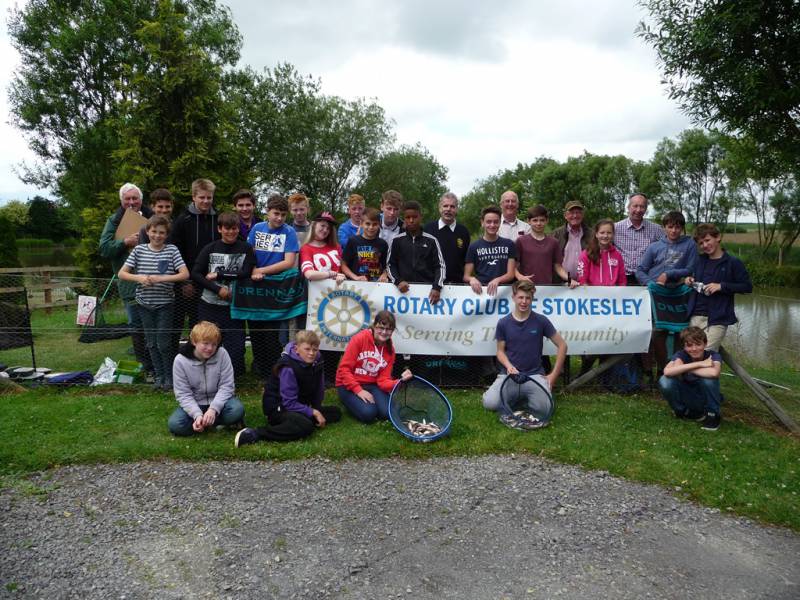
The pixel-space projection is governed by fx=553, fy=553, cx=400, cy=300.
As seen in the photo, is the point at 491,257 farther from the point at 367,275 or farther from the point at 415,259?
the point at 367,275

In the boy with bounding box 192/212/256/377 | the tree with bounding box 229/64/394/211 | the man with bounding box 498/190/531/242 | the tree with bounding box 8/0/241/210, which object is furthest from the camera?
the tree with bounding box 229/64/394/211

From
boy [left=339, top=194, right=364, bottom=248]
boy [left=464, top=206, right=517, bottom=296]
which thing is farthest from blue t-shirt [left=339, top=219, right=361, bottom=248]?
boy [left=464, top=206, right=517, bottom=296]

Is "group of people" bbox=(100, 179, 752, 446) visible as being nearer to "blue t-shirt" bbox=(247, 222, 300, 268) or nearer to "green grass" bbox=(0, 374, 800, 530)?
"blue t-shirt" bbox=(247, 222, 300, 268)

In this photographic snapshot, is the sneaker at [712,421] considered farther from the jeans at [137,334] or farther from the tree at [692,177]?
the tree at [692,177]

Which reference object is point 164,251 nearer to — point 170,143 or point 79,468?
point 79,468

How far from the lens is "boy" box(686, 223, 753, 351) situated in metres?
Answer: 6.45

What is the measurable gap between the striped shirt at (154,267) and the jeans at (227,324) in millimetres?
414

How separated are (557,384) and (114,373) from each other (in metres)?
5.95

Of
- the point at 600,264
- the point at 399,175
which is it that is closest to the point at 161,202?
the point at 600,264

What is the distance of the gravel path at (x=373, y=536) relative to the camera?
330 cm

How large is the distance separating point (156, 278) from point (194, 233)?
33.9 inches

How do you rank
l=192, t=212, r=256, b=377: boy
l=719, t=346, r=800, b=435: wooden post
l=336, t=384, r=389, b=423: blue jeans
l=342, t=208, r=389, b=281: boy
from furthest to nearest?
1. l=342, t=208, r=389, b=281: boy
2. l=192, t=212, r=256, b=377: boy
3. l=719, t=346, r=800, b=435: wooden post
4. l=336, t=384, r=389, b=423: blue jeans

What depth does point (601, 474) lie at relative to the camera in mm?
4902

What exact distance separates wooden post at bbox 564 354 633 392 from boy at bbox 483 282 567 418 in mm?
950
